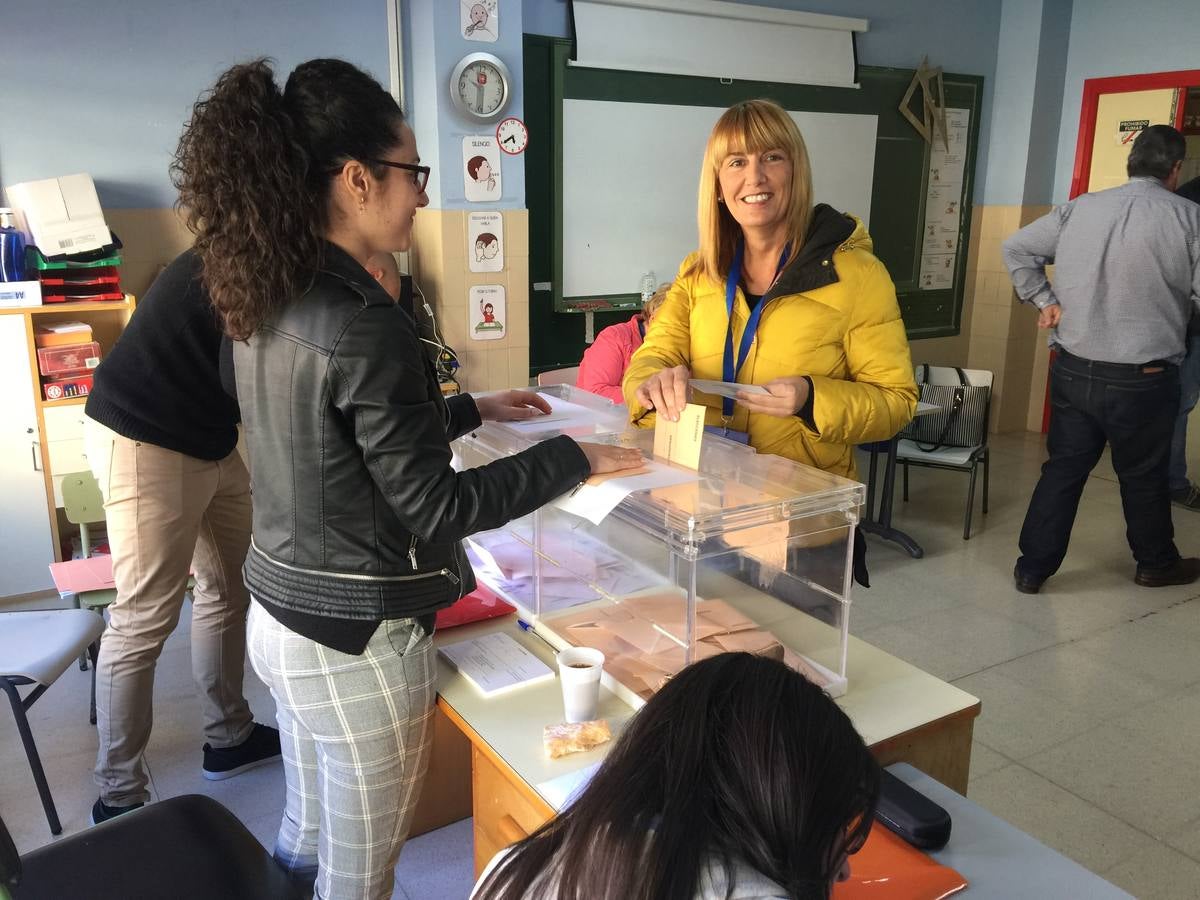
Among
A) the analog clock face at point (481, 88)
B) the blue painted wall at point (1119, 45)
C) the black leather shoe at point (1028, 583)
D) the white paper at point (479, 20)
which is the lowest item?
the black leather shoe at point (1028, 583)

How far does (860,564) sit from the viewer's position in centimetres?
201

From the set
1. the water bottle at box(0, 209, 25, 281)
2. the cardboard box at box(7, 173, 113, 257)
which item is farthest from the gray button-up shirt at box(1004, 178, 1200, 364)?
the water bottle at box(0, 209, 25, 281)

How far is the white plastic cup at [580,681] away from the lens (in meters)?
1.50

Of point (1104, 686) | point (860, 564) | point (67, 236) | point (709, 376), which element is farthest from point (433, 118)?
point (1104, 686)

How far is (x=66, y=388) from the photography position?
12.2 feet

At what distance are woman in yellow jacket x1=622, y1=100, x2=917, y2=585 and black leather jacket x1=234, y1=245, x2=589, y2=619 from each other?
0.54m

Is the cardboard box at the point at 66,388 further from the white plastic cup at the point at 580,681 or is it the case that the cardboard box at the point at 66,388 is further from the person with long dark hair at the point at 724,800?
the person with long dark hair at the point at 724,800

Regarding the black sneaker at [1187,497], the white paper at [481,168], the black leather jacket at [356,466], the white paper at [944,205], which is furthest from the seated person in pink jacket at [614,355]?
the white paper at [944,205]

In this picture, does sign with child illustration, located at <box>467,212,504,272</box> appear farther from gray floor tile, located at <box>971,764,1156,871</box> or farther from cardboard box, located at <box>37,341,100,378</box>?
gray floor tile, located at <box>971,764,1156,871</box>

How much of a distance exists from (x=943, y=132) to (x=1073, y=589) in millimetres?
3369

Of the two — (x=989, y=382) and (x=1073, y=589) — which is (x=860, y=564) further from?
(x=989, y=382)

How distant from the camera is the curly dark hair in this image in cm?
120

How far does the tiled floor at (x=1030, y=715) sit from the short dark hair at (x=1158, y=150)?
167 cm

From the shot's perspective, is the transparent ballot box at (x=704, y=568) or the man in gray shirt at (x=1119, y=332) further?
the man in gray shirt at (x=1119, y=332)
